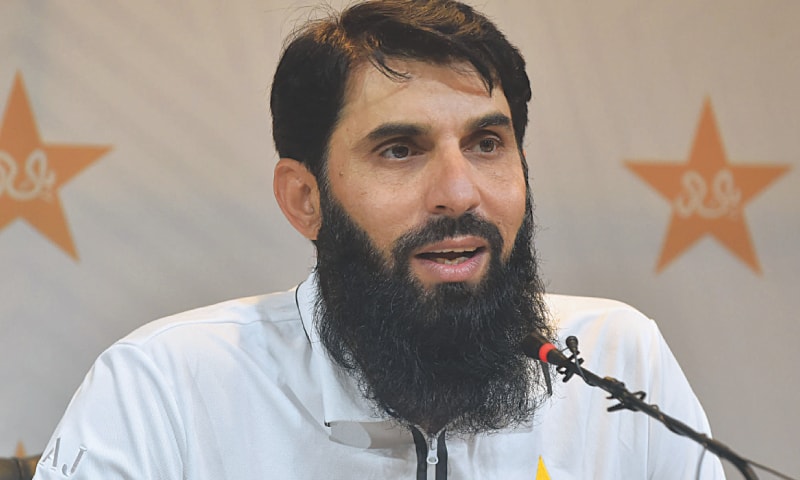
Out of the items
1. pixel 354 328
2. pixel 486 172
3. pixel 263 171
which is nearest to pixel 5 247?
pixel 263 171

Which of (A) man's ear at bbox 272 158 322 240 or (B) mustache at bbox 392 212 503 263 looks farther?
(A) man's ear at bbox 272 158 322 240

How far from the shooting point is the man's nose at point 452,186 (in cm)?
162

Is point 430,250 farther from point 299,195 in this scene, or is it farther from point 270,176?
point 270,176

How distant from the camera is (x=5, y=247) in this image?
95.4 inches

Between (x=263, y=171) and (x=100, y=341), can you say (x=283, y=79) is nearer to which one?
(x=263, y=171)

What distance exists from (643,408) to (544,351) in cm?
22

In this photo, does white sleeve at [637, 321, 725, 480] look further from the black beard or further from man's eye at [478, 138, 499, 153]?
man's eye at [478, 138, 499, 153]

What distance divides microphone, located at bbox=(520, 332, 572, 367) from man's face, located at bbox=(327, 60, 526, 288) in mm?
296

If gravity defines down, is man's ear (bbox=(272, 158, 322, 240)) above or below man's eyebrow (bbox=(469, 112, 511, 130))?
below

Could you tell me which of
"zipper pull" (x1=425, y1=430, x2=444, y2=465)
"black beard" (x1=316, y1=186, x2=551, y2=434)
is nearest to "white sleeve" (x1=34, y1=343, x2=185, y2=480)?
"black beard" (x1=316, y1=186, x2=551, y2=434)

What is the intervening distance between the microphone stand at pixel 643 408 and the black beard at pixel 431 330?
377mm

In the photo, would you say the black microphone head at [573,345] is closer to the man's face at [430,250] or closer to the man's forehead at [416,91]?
the man's face at [430,250]

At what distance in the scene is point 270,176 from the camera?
2592mm

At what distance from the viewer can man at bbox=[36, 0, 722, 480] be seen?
1.68 meters
